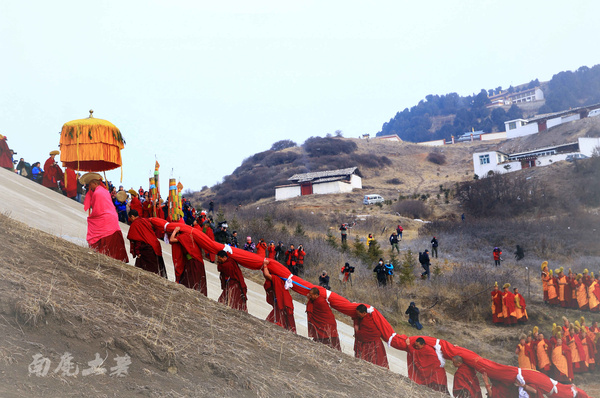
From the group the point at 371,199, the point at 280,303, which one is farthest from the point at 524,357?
the point at 371,199

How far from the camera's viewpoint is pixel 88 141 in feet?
36.9

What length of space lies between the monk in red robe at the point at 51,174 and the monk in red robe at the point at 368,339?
1522cm

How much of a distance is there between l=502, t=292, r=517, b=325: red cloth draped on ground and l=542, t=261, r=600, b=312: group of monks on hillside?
2364mm

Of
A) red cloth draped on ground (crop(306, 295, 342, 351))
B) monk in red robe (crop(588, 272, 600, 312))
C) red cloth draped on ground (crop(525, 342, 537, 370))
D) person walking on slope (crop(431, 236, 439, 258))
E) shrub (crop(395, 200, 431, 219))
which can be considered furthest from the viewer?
shrub (crop(395, 200, 431, 219))

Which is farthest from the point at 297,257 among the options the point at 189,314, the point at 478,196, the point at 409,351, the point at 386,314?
the point at 478,196

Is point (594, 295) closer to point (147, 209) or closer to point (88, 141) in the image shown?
point (147, 209)

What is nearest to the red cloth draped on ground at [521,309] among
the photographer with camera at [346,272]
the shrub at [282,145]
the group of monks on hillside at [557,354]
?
the group of monks on hillside at [557,354]

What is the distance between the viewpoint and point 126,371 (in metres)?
5.23

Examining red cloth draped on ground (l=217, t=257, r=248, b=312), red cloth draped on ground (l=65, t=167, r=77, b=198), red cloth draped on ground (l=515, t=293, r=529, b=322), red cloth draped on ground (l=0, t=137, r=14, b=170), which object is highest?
red cloth draped on ground (l=0, t=137, r=14, b=170)

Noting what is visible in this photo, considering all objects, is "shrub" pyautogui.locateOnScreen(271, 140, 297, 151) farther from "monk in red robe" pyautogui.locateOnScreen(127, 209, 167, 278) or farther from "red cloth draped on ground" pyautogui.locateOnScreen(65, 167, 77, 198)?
"monk in red robe" pyautogui.locateOnScreen(127, 209, 167, 278)

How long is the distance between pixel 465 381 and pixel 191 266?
492 cm

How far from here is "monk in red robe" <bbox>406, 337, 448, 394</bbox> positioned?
8.82 meters

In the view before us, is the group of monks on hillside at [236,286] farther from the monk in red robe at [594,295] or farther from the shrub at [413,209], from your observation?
the shrub at [413,209]

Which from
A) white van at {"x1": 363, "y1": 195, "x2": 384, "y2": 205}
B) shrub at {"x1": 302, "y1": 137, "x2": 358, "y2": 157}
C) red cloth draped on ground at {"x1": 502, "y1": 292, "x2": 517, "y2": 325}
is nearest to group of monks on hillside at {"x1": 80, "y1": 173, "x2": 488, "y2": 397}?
red cloth draped on ground at {"x1": 502, "y1": 292, "x2": 517, "y2": 325}
